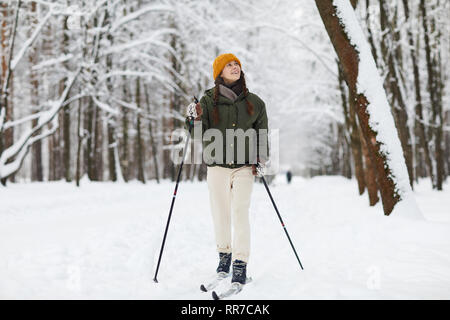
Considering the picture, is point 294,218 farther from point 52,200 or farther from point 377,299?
point 52,200

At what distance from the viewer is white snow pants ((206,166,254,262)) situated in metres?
3.49

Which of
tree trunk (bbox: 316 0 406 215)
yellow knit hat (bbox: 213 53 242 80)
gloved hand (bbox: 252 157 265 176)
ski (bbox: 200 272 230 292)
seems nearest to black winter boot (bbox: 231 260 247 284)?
ski (bbox: 200 272 230 292)

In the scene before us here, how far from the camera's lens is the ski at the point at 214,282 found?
3.31m

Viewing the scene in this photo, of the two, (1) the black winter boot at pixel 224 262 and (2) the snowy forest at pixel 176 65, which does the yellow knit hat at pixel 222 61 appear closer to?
(1) the black winter boot at pixel 224 262

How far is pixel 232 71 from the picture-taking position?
3.55 metres

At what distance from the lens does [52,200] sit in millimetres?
8703

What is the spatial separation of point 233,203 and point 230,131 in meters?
0.75

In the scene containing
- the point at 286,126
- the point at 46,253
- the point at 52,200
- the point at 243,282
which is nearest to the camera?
the point at 243,282

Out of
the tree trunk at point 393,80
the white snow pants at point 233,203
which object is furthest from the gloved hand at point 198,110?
the tree trunk at point 393,80

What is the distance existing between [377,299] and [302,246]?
230cm

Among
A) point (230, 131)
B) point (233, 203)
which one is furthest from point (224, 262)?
point (230, 131)

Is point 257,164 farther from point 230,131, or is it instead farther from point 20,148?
point 20,148

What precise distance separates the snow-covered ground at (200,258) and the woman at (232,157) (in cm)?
61

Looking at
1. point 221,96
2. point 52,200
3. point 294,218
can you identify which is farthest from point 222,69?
point 52,200
